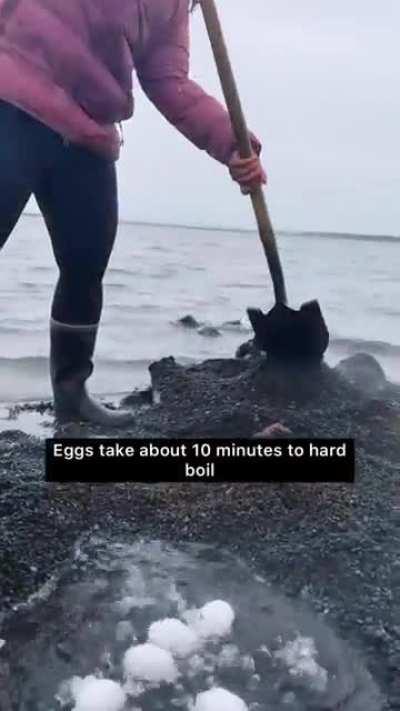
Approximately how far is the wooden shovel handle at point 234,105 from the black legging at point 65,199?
0.96 ft

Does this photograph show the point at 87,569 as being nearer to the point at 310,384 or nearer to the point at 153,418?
the point at 153,418

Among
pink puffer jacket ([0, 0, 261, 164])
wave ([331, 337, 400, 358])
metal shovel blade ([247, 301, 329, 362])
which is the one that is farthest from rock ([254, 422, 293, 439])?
wave ([331, 337, 400, 358])

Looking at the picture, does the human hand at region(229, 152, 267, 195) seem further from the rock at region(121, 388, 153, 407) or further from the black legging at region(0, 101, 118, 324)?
the rock at region(121, 388, 153, 407)

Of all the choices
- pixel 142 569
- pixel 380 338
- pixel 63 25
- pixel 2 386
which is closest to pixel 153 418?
pixel 2 386

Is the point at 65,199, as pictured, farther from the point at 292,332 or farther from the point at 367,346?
the point at 367,346

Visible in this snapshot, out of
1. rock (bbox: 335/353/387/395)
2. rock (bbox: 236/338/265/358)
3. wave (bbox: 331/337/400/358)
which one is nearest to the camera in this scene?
rock (bbox: 236/338/265/358)

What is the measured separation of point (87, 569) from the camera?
5.21ft

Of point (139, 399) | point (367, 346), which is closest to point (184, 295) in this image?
point (367, 346)

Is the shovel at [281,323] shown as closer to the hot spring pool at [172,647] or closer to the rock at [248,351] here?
the rock at [248,351]

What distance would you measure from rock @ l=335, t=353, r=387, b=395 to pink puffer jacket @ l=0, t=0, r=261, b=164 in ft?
3.31

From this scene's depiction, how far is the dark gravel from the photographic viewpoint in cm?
153

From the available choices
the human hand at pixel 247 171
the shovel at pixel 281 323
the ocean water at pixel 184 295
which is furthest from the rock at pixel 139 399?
the human hand at pixel 247 171

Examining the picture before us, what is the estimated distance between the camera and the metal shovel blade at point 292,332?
2297 millimetres

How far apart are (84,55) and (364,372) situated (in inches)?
50.7
